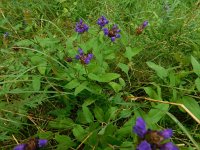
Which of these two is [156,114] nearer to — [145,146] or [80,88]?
[80,88]

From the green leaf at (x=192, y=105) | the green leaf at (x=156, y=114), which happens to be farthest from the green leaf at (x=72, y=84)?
the green leaf at (x=192, y=105)

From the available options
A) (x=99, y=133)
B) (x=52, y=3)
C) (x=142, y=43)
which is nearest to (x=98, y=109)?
(x=99, y=133)

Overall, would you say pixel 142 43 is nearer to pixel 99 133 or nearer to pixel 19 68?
pixel 19 68

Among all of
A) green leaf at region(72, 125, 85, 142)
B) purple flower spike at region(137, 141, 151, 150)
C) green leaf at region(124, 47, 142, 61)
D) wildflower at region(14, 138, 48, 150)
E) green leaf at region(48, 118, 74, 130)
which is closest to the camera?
purple flower spike at region(137, 141, 151, 150)

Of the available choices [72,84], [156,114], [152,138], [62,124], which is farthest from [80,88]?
[152,138]

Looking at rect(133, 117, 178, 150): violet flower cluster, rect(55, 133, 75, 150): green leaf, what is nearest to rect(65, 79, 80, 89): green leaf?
rect(55, 133, 75, 150): green leaf

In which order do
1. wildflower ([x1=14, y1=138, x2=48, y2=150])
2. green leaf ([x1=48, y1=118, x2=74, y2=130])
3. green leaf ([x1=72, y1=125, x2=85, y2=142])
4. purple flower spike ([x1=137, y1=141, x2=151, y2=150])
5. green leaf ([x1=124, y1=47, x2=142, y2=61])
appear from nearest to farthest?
1. purple flower spike ([x1=137, y1=141, x2=151, y2=150])
2. wildflower ([x1=14, y1=138, x2=48, y2=150])
3. green leaf ([x1=72, y1=125, x2=85, y2=142])
4. green leaf ([x1=48, y1=118, x2=74, y2=130])
5. green leaf ([x1=124, y1=47, x2=142, y2=61])

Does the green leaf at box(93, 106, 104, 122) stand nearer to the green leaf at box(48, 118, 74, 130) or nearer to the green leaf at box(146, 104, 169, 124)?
the green leaf at box(48, 118, 74, 130)
